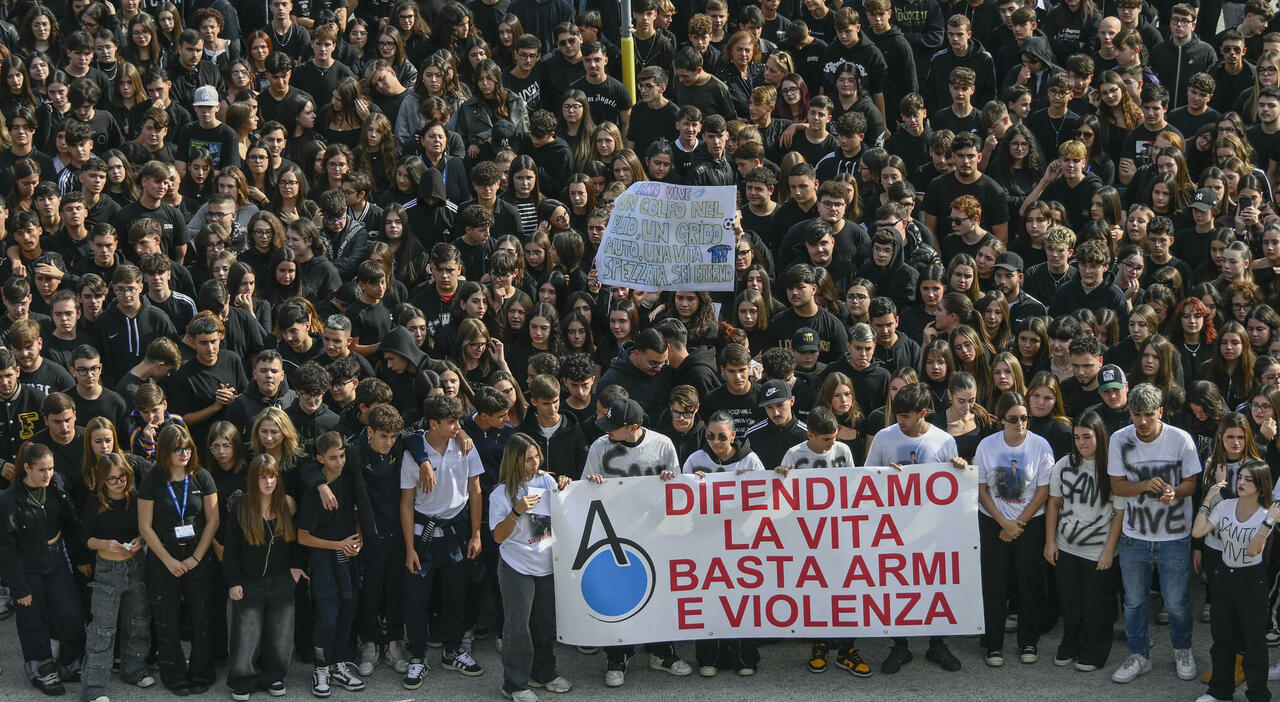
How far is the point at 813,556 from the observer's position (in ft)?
40.4

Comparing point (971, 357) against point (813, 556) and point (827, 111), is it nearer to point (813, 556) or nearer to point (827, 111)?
point (813, 556)

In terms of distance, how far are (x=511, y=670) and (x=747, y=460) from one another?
2.07 m

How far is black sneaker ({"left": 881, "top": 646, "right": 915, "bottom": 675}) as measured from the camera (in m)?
12.3

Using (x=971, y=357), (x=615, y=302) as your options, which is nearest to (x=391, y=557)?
(x=615, y=302)

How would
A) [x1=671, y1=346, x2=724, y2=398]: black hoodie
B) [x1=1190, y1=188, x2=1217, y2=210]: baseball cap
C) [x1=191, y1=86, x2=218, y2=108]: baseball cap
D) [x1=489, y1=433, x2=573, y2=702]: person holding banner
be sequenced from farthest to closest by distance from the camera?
[x1=191, y1=86, x2=218, y2=108]: baseball cap, [x1=1190, y1=188, x2=1217, y2=210]: baseball cap, [x1=671, y1=346, x2=724, y2=398]: black hoodie, [x1=489, y1=433, x2=573, y2=702]: person holding banner

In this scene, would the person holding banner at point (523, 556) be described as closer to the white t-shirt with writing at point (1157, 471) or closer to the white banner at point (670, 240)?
the white banner at point (670, 240)

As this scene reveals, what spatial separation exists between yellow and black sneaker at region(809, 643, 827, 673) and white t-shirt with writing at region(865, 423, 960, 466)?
1.29m

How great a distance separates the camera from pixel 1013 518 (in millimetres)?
12383

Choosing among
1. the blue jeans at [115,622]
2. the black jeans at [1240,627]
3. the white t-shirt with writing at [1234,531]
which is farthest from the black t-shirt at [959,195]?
the blue jeans at [115,622]

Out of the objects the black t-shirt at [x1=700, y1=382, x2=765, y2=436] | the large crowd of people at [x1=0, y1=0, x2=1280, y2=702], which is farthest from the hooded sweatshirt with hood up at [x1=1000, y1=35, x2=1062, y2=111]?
the black t-shirt at [x1=700, y1=382, x2=765, y2=436]

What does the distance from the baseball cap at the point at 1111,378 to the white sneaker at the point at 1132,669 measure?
1.79 m

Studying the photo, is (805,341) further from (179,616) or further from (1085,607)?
(179,616)

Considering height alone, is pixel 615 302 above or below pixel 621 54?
below

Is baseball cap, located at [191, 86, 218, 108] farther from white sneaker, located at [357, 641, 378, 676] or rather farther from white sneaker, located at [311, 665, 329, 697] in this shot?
white sneaker, located at [311, 665, 329, 697]
